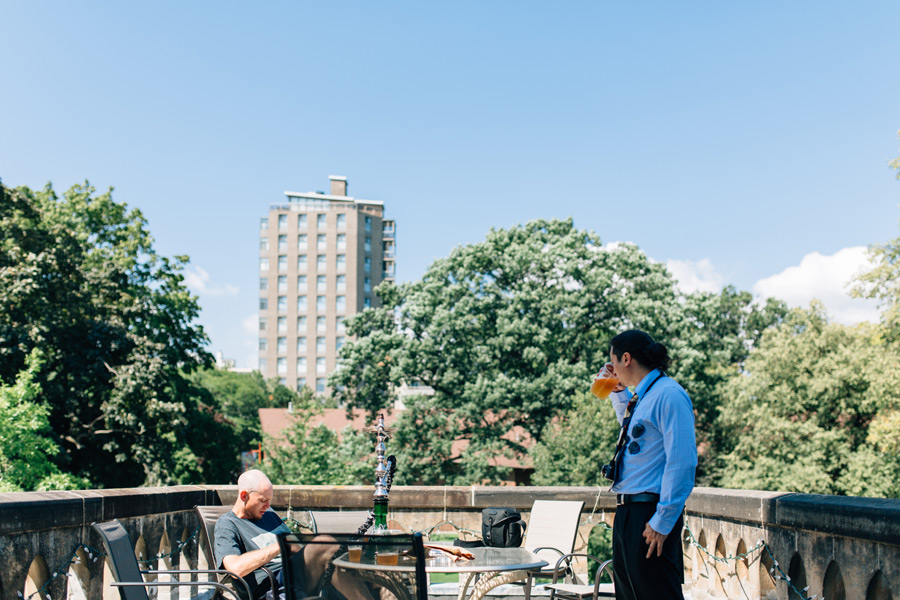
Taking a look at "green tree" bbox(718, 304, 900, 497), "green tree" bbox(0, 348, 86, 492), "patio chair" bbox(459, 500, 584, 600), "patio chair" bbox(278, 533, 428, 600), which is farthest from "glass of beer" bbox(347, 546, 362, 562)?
"green tree" bbox(718, 304, 900, 497)

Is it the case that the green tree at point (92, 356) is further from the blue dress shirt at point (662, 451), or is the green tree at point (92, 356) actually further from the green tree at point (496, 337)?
the blue dress shirt at point (662, 451)

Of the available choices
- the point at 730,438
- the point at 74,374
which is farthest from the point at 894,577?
the point at 730,438

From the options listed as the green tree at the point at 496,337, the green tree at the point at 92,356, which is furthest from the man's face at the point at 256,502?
the green tree at the point at 496,337

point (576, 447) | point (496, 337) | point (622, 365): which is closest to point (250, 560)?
point (622, 365)

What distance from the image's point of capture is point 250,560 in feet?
13.5

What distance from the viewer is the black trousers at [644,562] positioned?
10.3ft

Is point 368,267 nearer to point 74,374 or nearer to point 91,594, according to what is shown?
point 74,374

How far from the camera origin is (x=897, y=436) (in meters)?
18.9

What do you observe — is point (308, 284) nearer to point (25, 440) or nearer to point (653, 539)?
point (25, 440)

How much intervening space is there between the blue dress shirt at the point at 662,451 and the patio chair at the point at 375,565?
948 millimetres

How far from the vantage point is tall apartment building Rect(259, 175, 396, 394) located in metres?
91.8

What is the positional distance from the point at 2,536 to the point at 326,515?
2.32 m

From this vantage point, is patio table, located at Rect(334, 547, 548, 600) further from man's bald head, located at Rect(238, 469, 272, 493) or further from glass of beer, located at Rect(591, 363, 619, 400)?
man's bald head, located at Rect(238, 469, 272, 493)

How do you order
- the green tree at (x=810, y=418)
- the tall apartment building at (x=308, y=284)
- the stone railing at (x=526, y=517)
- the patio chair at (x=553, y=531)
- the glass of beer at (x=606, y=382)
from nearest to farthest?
the glass of beer at (x=606, y=382), the stone railing at (x=526, y=517), the patio chair at (x=553, y=531), the green tree at (x=810, y=418), the tall apartment building at (x=308, y=284)
